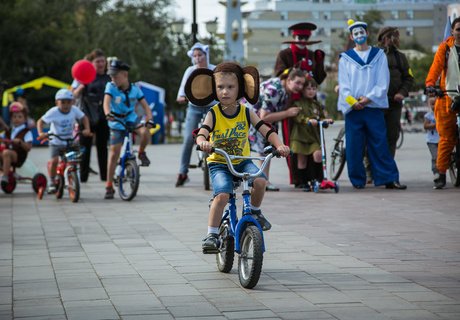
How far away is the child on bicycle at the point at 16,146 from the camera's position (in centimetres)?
1555

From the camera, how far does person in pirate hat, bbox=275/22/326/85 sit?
14.9 m

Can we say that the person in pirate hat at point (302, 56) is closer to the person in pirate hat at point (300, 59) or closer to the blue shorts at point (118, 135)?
the person in pirate hat at point (300, 59)

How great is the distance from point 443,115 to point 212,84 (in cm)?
654

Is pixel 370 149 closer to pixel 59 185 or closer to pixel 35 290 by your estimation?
pixel 59 185

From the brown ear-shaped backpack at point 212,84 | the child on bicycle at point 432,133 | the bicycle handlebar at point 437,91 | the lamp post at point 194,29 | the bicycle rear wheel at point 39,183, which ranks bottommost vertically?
the bicycle rear wheel at point 39,183

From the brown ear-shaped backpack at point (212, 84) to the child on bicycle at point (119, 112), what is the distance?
244 inches

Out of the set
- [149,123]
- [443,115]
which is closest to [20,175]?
[149,123]

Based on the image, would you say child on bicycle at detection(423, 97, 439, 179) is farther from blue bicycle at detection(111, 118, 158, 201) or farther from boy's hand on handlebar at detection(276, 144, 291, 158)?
boy's hand on handlebar at detection(276, 144, 291, 158)

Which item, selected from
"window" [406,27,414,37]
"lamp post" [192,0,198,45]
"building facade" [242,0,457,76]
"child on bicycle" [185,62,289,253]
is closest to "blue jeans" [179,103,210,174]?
"lamp post" [192,0,198,45]

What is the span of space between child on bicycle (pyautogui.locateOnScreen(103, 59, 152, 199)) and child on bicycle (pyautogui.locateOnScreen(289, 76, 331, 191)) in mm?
1978

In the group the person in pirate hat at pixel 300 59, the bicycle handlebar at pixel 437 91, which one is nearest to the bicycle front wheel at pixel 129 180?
the person in pirate hat at pixel 300 59

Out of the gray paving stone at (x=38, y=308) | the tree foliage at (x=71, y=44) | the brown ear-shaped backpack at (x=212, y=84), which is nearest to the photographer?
the gray paving stone at (x=38, y=308)

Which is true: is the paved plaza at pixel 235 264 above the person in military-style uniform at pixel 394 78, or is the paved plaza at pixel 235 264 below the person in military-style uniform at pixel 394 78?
below

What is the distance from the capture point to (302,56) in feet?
49.2
